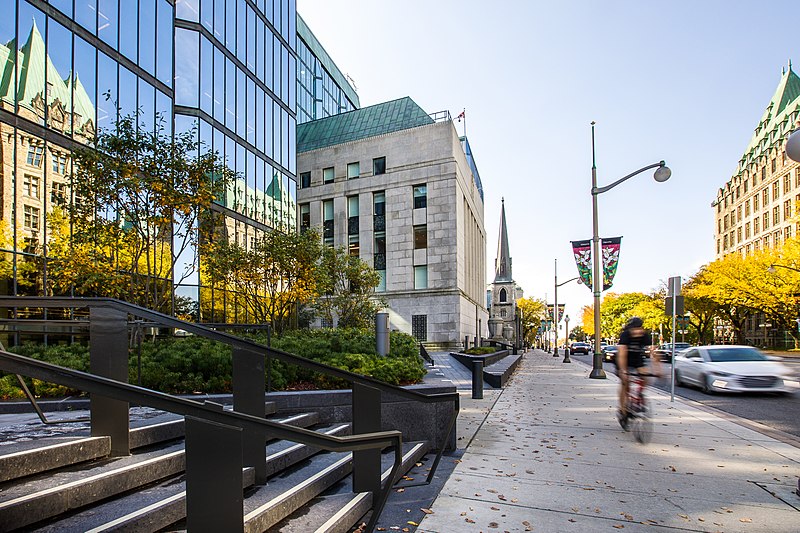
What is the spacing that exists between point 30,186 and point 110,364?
15.1 metres

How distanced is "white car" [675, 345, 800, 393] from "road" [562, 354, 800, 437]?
293 mm

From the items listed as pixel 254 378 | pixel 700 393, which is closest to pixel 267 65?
pixel 700 393

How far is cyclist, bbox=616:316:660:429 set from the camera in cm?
862

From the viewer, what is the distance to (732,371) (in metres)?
15.1

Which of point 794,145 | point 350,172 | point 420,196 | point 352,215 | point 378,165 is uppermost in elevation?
point 378,165

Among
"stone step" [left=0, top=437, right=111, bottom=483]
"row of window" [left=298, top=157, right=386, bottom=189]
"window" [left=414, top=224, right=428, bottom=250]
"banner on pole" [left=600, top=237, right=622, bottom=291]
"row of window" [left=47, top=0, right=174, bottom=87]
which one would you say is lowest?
"stone step" [left=0, top=437, right=111, bottom=483]

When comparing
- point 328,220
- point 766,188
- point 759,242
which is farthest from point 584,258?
point 759,242

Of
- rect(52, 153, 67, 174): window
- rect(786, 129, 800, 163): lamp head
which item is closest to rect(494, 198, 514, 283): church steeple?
rect(52, 153, 67, 174): window

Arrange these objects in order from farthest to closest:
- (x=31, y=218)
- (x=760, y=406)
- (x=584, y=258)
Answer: (x=584, y=258)
(x=31, y=218)
(x=760, y=406)

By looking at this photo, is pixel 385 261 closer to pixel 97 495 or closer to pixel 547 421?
pixel 547 421

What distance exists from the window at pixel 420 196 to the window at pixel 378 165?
392cm

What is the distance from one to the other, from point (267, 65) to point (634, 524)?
1329 inches

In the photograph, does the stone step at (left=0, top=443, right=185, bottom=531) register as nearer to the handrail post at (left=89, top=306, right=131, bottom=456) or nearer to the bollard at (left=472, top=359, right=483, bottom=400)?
the handrail post at (left=89, top=306, right=131, bottom=456)

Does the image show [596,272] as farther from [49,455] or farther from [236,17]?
[236,17]
